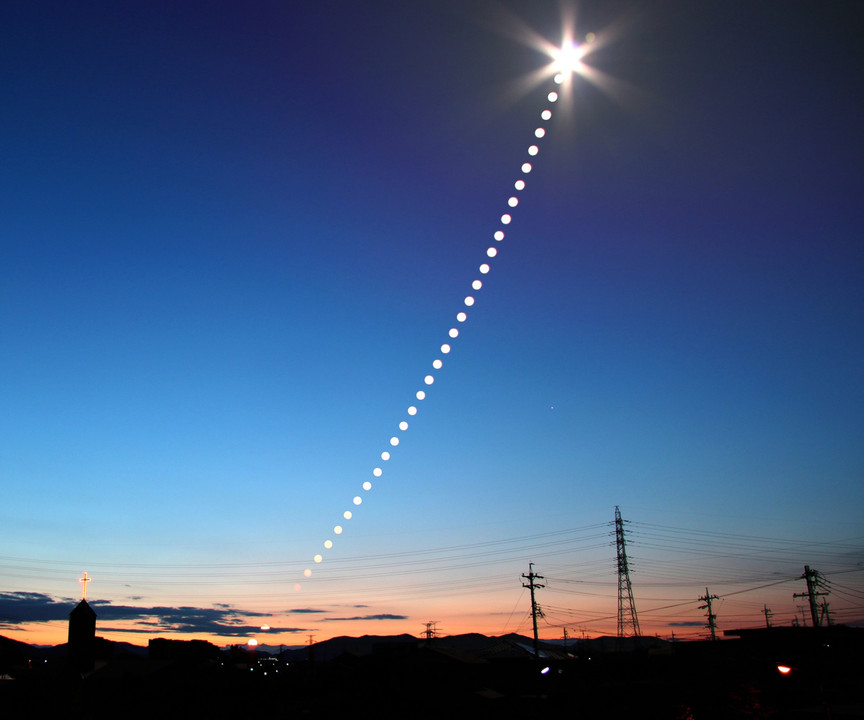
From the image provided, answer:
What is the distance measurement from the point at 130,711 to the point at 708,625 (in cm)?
9953

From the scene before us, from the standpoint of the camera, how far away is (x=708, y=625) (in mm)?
113562

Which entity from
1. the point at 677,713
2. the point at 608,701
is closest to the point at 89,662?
the point at 608,701

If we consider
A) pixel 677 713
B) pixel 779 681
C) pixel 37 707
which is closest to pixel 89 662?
pixel 37 707

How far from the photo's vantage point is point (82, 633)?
8212 centimetres

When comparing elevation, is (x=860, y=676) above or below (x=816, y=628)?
below

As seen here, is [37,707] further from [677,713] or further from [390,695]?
[677,713]

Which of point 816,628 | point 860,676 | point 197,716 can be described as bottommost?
point 197,716

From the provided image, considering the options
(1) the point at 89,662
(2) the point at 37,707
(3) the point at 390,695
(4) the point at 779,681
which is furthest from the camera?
(1) the point at 89,662

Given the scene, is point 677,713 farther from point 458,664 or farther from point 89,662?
point 89,662

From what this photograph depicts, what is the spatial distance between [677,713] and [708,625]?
7954cm

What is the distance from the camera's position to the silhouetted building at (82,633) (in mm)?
80000

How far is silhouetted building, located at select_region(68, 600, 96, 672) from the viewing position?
80000 millimetres

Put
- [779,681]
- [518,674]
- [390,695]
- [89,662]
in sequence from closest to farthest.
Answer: [779,681] → [390,695] → [518,674] → [89,662]

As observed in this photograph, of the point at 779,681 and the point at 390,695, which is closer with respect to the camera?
the point at 779,681
